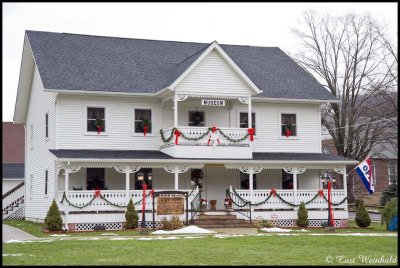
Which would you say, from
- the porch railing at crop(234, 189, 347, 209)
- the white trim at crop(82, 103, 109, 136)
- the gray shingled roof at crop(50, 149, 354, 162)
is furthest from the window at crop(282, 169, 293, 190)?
the white trim at crop(82, 103, 109, 136)

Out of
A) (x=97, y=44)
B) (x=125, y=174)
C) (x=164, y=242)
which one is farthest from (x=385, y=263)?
(x=97, y=44)

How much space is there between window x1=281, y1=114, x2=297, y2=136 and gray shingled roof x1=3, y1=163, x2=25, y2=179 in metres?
25.6

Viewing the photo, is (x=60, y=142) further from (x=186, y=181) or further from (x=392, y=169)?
(x=392, y=169)

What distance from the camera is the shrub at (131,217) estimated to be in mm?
28953

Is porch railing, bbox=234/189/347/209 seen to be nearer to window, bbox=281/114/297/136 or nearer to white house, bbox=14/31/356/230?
white house, bbox=14/31/356/230

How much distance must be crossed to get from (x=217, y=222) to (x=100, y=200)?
5.15 meters

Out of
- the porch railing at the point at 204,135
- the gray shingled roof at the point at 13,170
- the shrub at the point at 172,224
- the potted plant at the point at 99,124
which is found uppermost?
the potted plant at the point at 99,124

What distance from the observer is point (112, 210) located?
2973cm

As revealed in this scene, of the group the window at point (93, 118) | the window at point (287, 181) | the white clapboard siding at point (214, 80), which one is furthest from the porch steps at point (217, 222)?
the window at point (93, 118)

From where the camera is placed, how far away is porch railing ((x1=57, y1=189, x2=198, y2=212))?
29078 millimetres

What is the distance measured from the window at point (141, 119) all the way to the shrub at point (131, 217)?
5.18 metres

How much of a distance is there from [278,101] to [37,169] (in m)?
13.3

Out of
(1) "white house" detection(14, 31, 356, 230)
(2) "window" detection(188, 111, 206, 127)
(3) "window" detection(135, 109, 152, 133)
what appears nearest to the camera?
(1) "white house" detection(14, 31, 356, 230)

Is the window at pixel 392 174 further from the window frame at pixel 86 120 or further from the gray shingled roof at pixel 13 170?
the window frame at pixel 86 120
